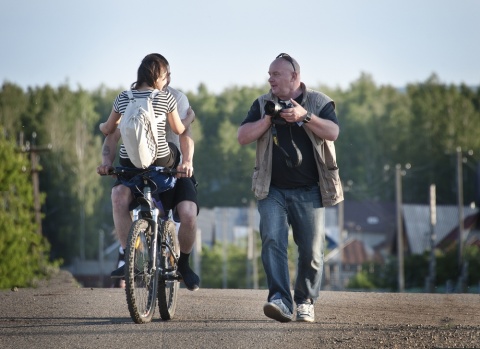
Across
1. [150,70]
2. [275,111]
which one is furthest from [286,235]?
[150,70]

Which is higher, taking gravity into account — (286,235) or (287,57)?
(287,57)

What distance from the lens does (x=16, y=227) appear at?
918 inches

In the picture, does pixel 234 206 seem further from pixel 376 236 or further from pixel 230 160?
pixel 376 236

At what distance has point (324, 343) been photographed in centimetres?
891

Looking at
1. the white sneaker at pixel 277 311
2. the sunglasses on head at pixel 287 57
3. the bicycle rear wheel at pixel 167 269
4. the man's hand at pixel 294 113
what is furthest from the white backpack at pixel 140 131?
the white sneaker at pixel 277 311

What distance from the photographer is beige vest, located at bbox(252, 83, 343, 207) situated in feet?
33.7

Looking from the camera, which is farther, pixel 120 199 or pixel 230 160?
pixel 230 160

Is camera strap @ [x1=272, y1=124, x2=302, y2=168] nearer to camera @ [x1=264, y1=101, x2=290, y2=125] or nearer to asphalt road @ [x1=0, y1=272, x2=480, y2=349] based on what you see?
camera @ [x1=264, y1=101, x2=290, y2=125]

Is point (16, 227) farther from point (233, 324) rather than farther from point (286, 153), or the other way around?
point (286, 153)

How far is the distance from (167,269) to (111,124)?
115cm

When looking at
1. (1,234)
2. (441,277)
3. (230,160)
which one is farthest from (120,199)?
(230,160)

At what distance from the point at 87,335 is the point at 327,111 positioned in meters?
2.44

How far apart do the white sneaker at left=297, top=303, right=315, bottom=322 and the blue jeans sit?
6 cm

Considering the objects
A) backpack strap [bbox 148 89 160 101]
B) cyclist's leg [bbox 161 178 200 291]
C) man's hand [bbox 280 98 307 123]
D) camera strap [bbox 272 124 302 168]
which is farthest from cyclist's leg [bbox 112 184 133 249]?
man's hand [bbox 280 98 307 123]
